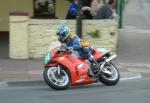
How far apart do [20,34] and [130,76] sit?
354 centimetres

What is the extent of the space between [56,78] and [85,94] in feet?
3.00

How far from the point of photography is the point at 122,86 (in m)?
12.3

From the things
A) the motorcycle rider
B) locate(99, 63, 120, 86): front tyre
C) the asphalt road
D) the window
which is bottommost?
the asphalt road

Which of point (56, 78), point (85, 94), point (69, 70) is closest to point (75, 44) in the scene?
point (69, 70)

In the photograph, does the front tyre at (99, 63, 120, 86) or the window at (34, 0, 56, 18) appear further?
the window at (34, 0, 56, 18)

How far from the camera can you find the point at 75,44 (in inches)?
474

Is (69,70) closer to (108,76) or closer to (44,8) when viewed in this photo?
(108,76)

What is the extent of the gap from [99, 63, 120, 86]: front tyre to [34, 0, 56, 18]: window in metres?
8.58

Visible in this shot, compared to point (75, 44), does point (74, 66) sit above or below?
below

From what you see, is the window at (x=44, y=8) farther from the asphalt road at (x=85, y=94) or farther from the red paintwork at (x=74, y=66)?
the red paintwork at (x=74, y=66)

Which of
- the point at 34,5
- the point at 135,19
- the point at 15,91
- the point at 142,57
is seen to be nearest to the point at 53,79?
the point at 15,91

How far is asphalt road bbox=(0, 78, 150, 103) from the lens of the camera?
10398 mm

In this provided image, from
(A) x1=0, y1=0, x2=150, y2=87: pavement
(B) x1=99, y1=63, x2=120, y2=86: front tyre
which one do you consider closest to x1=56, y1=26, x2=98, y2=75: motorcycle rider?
(B) x1=99, y1=63, x2=120, y2=86: front tyre

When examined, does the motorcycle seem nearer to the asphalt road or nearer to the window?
the asphalt road
